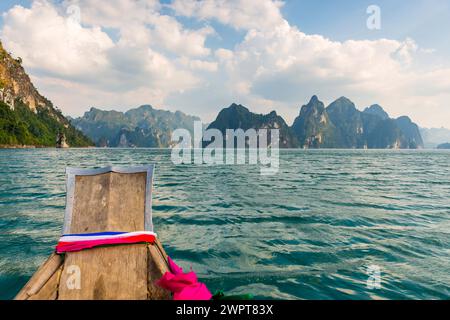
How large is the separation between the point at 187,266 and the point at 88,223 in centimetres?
340

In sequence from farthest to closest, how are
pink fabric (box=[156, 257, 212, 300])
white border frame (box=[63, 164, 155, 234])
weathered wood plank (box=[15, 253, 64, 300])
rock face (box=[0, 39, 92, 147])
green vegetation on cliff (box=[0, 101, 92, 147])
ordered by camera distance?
rock face (box=[0, 39, 92, 147])
green vegetation on cliff (box=[0, 101, 92, 147])
white border frame (box=[63, 164, 155, 234])
weathered wood plank (box=[15, 253, 64, 300])
pink fabric (box=[156, 257, 212, 300])

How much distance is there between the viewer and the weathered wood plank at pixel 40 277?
11.2ft

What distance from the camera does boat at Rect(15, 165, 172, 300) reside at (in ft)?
12.0

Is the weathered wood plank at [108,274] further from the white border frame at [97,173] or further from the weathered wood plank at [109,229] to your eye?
the white border frame at [97,173]

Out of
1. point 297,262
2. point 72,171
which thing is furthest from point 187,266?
point 72,171

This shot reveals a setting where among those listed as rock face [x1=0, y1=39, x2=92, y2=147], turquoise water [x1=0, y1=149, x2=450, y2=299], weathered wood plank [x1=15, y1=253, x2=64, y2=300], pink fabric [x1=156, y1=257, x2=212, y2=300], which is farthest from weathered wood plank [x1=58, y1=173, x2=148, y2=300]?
rock face [x1=0, y1=39, x2=92, y2=147]

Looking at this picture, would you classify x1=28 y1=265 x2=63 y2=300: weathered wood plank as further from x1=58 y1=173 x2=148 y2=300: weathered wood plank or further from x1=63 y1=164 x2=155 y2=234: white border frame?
x1=63 y1=164 x2=155 y2=234: white border frame

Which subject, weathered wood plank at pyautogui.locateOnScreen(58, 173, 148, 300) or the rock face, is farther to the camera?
the rock face

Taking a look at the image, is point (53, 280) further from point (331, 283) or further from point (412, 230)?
point (412, 230)

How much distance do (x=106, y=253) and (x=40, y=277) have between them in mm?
858

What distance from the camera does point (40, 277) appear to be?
3699mm

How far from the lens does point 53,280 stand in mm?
3756

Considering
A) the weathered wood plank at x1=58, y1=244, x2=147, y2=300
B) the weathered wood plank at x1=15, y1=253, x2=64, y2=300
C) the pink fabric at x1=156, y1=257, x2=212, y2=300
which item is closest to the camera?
the pink fabric at x1=156, y1=257, x2=212, y2=300

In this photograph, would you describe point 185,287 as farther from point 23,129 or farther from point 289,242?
point 23,129
